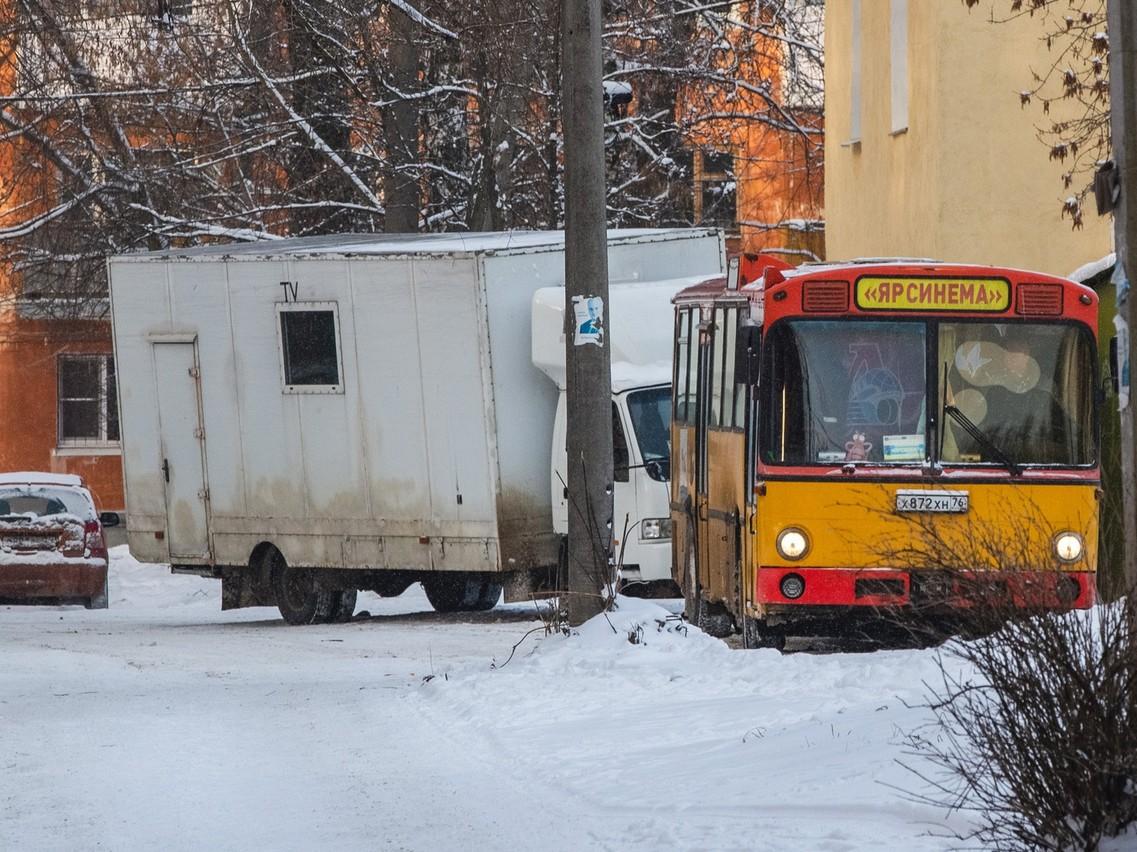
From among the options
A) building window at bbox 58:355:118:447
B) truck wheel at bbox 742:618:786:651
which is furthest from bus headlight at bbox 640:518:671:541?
building window at bbox 58:355:118:447

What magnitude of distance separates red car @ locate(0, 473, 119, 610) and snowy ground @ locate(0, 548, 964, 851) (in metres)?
7.87

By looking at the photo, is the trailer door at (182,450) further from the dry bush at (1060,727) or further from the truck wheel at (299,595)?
the dry bush at (1060,727)

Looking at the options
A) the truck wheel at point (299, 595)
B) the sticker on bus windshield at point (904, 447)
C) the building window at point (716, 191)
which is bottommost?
the truck wheel at point (299, 595)

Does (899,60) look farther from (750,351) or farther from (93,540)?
(750,351)

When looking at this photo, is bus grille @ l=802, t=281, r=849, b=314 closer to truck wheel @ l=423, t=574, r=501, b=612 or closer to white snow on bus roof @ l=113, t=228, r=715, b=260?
white snow on bus roof @ l=113, t=228, r=715, b=260

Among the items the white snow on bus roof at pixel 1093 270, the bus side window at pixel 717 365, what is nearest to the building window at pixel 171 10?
the bus side window at pixel 717 365

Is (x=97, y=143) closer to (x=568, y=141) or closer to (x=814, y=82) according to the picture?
(x=814, y=82)

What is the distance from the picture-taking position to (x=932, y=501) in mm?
13773

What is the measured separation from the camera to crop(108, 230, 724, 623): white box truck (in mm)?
20453

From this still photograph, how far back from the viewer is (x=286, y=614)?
21.9m

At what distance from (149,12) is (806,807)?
24259mm

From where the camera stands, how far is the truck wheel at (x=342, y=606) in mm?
22062

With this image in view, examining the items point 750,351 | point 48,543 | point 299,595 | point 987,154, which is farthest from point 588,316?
point 48,543

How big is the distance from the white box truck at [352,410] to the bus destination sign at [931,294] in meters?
6.23
